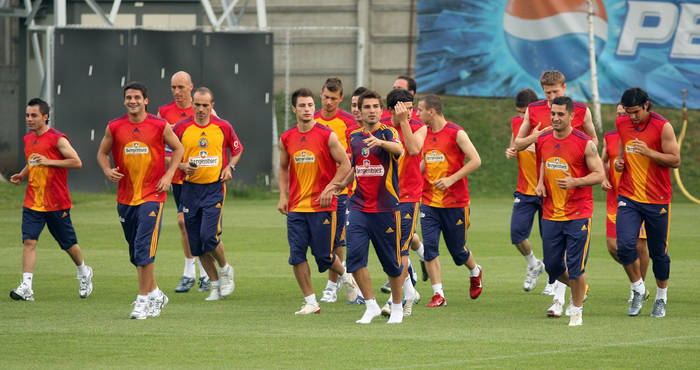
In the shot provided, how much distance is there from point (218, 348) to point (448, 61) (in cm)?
2538

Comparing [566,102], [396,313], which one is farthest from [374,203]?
[566,102]

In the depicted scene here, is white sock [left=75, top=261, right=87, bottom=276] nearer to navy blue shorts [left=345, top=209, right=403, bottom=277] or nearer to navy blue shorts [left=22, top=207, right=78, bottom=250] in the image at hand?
navy blue shorts [left=22, top=207, right=78, bottom=250]

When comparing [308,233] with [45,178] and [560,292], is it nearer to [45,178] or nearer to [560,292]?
[560,292]

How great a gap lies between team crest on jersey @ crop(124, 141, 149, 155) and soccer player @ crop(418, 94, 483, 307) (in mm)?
3143

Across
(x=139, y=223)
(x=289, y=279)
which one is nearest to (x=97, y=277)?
(x=289, y=279)

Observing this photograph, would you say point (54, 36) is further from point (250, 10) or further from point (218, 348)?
point (218, 348)

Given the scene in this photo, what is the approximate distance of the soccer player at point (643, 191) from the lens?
430 inches

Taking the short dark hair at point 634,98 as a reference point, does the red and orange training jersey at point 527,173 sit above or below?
below

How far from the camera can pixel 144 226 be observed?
35.3ft

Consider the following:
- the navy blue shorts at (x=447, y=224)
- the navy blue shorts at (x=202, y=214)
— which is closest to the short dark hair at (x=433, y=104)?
the navy blue shorts at (x=447, y=224)

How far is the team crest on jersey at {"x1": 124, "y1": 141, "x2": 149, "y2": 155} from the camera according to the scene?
36.1ft

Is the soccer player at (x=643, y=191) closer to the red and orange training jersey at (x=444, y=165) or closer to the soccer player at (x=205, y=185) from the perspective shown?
the red and orange training jersey at (x=444, y=165)

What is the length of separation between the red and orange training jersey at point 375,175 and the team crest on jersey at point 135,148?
2203 millimetres

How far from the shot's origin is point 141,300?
1060cm
